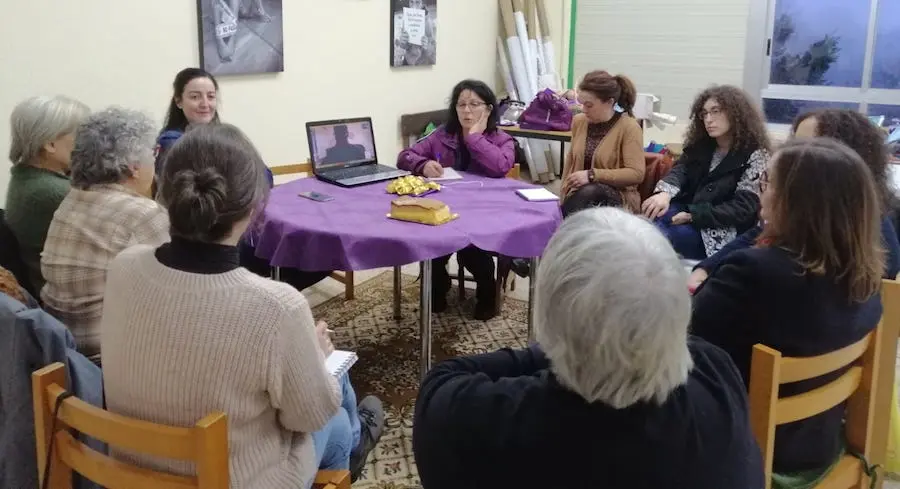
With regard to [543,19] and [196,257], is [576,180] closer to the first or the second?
[196,257]

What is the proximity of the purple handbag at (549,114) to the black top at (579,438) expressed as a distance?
4312 mm

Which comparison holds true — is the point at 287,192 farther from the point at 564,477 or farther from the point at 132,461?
the point at 564,477

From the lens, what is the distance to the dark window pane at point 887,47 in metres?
5.53

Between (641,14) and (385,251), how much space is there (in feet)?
15.1

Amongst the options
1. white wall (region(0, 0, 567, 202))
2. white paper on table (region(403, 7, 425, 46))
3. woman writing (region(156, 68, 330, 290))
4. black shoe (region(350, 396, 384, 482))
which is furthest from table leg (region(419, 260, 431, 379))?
white paper on table (region(403, 7, 425, 46))

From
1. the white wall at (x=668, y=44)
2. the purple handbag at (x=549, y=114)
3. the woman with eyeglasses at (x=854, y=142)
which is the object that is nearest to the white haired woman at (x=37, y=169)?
the woman with eyeglasses at (x=854, y=142)

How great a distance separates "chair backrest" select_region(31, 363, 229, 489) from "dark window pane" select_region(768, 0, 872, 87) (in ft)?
19.2

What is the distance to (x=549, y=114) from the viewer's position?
534 centimetres

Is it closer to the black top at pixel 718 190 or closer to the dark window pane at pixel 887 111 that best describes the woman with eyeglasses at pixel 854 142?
the black top at pixel 718 190

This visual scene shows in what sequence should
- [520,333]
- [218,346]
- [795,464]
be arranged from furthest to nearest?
[520,333] < [795,464] < [218,346]

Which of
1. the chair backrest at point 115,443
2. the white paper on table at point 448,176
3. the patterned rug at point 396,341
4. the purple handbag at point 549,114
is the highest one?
the purple handbag at point 549,114

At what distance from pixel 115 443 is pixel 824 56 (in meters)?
5.94

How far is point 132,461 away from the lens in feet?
4.46

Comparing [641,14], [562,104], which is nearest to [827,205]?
[562,104]
